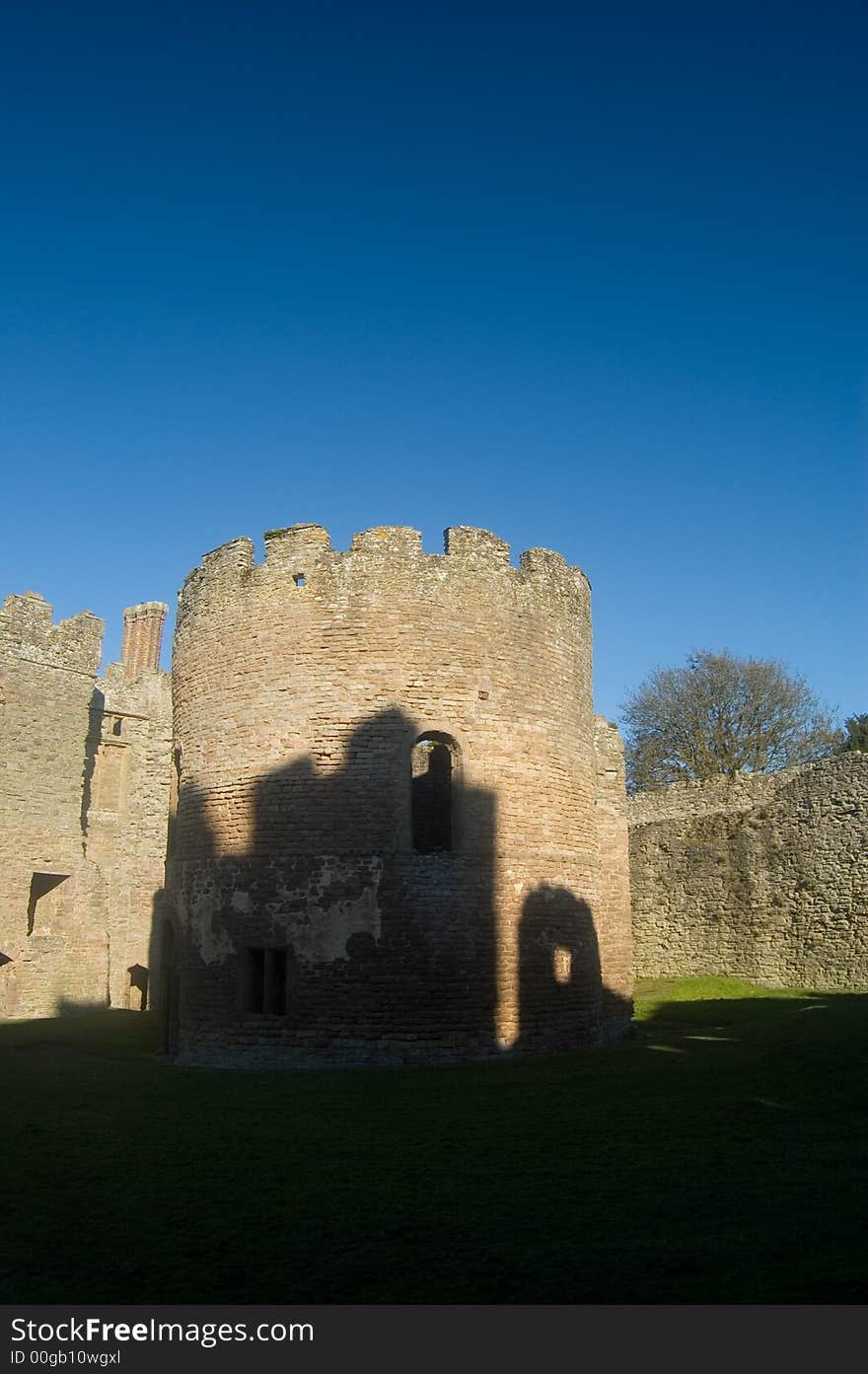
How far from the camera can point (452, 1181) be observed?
23.9 ft

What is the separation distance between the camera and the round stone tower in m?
13.2

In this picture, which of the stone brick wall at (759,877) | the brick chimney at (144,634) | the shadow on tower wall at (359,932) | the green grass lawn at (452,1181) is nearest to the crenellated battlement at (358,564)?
the shadow on tower wall at (359,932)

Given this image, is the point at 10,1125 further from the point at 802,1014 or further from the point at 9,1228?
the point at 802,1014

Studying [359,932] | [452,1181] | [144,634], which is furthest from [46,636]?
[452,1181]

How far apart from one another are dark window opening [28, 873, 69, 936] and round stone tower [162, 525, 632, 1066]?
10655 millimetres

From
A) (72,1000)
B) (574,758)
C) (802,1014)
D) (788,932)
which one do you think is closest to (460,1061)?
(574,758)

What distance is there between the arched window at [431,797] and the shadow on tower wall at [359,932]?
2757 mm

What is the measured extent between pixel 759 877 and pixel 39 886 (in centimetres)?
1735

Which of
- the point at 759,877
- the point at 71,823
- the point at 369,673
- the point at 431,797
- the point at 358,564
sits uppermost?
the point at 358,564

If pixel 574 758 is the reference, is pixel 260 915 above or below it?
below

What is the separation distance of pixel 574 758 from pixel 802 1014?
5197 millimetres

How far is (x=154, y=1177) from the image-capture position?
7531 mm

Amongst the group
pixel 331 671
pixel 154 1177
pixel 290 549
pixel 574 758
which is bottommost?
pixel 154 1177

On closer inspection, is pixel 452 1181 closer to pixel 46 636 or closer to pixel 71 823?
pixel 71 823
